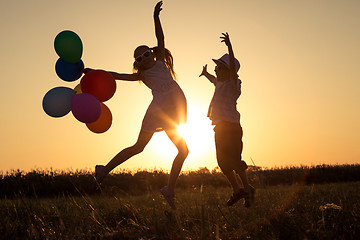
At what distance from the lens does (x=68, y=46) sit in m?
4.96

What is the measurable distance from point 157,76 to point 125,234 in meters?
2.52

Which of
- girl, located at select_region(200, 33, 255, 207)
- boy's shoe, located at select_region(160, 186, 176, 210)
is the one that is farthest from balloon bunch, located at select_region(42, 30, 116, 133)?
girl, located at select_region(200, 33, 255, 207)

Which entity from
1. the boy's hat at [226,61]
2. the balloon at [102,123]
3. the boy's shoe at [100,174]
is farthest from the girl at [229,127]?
the boy's shoe at [100,174]

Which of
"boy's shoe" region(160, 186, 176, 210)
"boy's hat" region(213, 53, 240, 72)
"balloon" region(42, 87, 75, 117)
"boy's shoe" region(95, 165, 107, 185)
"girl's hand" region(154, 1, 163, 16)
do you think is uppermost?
"girl's hand" region(154, 1, 163, 16)

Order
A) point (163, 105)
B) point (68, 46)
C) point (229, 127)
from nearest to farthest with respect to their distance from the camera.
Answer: point (163, 105)
point (68, 46)
point (229, 127)

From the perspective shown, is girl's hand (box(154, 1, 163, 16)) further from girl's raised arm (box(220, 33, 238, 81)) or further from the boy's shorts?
the boy's shorts

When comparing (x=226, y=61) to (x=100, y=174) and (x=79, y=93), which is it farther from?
(x=100, y=174)

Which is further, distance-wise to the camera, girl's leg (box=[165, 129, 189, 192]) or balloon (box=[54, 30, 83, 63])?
balloon (box=[54, 30, 83, 63])

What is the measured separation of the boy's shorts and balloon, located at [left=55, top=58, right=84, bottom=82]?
86.4 inches

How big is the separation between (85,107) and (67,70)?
0.84m

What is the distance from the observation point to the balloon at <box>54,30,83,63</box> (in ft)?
16.3

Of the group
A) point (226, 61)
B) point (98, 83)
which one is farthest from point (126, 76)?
point (226, 61)

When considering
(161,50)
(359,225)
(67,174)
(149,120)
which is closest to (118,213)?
(149,120)

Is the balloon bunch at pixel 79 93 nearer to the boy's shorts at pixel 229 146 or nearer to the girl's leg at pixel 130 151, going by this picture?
the girl's leg at pixel 130 151
